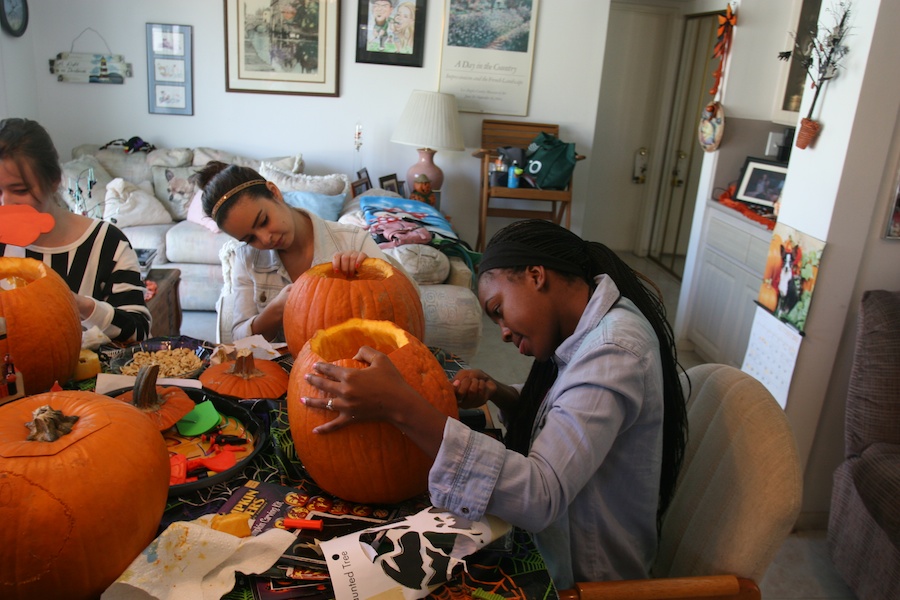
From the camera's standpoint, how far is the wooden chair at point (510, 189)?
4.62 metres

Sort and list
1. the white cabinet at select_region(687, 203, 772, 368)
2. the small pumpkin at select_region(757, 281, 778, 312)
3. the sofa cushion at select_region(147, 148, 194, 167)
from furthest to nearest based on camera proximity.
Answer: the sofa cushion at select_region(147, 148, 194, 167)
the white cabinet at select_region(687, 203, 772, 368)
the small pumpkin at select_region(757, 281, 778, 312)

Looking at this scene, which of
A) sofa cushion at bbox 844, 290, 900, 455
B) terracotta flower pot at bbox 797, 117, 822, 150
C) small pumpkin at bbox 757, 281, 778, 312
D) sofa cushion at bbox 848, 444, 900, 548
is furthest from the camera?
small pumpkin at bbox 757, 281, 778, 312

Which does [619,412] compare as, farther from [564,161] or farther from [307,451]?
[564,161]

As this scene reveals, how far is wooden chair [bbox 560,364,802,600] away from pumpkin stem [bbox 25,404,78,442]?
2.27 feet

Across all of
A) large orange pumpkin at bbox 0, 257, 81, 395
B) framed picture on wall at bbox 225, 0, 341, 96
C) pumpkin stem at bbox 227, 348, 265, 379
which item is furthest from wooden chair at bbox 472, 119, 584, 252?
large orange pumpkin at bbox 0, 257, 81, 395

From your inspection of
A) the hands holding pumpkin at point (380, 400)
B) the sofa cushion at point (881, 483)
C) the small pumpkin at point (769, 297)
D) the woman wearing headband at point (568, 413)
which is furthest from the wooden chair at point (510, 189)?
the hands holding pumpkin at point (380, 400)

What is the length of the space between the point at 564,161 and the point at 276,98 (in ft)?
7.41

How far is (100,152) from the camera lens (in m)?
4.51

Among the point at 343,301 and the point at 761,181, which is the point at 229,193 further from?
the point at 761,181

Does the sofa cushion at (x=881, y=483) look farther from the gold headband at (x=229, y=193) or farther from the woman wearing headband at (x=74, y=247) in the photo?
the woman wearing headband at (x=74, y=247)

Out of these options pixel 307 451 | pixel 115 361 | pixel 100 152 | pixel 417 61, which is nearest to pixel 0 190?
pixel 115 361

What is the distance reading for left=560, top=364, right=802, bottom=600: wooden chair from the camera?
3.03 ft

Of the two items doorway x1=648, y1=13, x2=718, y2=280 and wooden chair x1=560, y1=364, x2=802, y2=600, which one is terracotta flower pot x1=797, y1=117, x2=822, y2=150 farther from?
doorway x1=648, y1=13, x2=718, y2=280

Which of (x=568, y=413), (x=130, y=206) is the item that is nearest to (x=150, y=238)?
(x=130, y=206)
